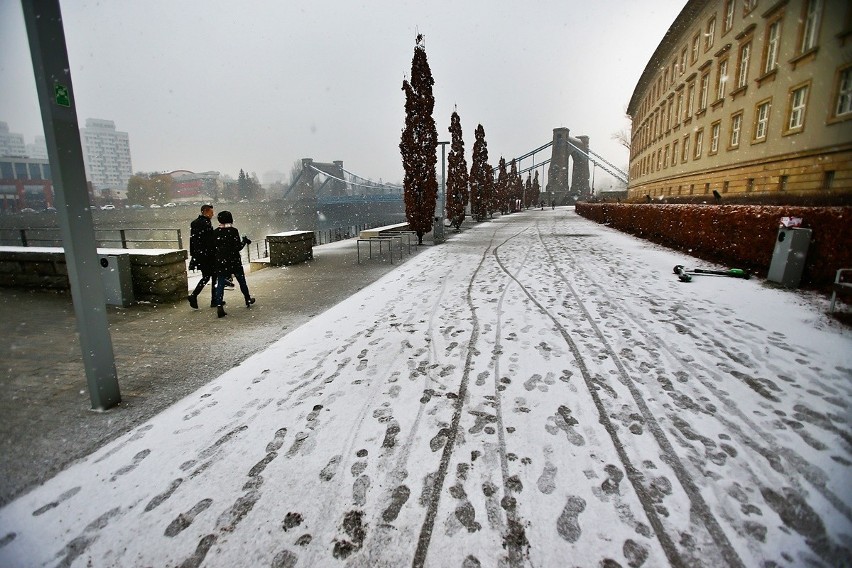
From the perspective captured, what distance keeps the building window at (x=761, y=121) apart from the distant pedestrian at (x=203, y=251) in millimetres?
21210

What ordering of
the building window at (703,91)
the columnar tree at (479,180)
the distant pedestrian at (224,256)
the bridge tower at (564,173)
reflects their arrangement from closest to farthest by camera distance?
1. the distant pedestrian at (224,256)
2. the building window at (703,91)
3. the columnar tree at (479,180)
4. the bridge tower at (564,173)

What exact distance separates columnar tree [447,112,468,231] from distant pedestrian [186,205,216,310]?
1883 cm

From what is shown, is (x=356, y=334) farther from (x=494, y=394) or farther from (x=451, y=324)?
(x=494, y=394)

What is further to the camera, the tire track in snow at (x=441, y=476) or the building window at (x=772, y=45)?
the building window at (x=772, y=45)

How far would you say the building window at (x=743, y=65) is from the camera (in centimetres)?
1831

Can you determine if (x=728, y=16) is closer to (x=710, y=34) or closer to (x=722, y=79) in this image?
(x=710, y=34)

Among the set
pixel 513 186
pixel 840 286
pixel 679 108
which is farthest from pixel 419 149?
pixel 513 186

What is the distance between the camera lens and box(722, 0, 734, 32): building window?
67.5ft

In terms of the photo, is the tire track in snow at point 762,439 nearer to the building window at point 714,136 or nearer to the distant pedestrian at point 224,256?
the distant pedestrian at point 224,256

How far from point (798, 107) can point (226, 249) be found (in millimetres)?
19549

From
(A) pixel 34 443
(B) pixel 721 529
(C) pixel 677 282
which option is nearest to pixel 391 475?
(B) pixel 721 529

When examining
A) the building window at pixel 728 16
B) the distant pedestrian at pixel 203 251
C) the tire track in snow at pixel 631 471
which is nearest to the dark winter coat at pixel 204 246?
the distant pedestrian at pixel 203 251

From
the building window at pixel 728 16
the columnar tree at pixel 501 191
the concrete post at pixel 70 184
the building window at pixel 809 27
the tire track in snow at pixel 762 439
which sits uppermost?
the building window at pixel 728 16

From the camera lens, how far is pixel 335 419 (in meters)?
3.25
